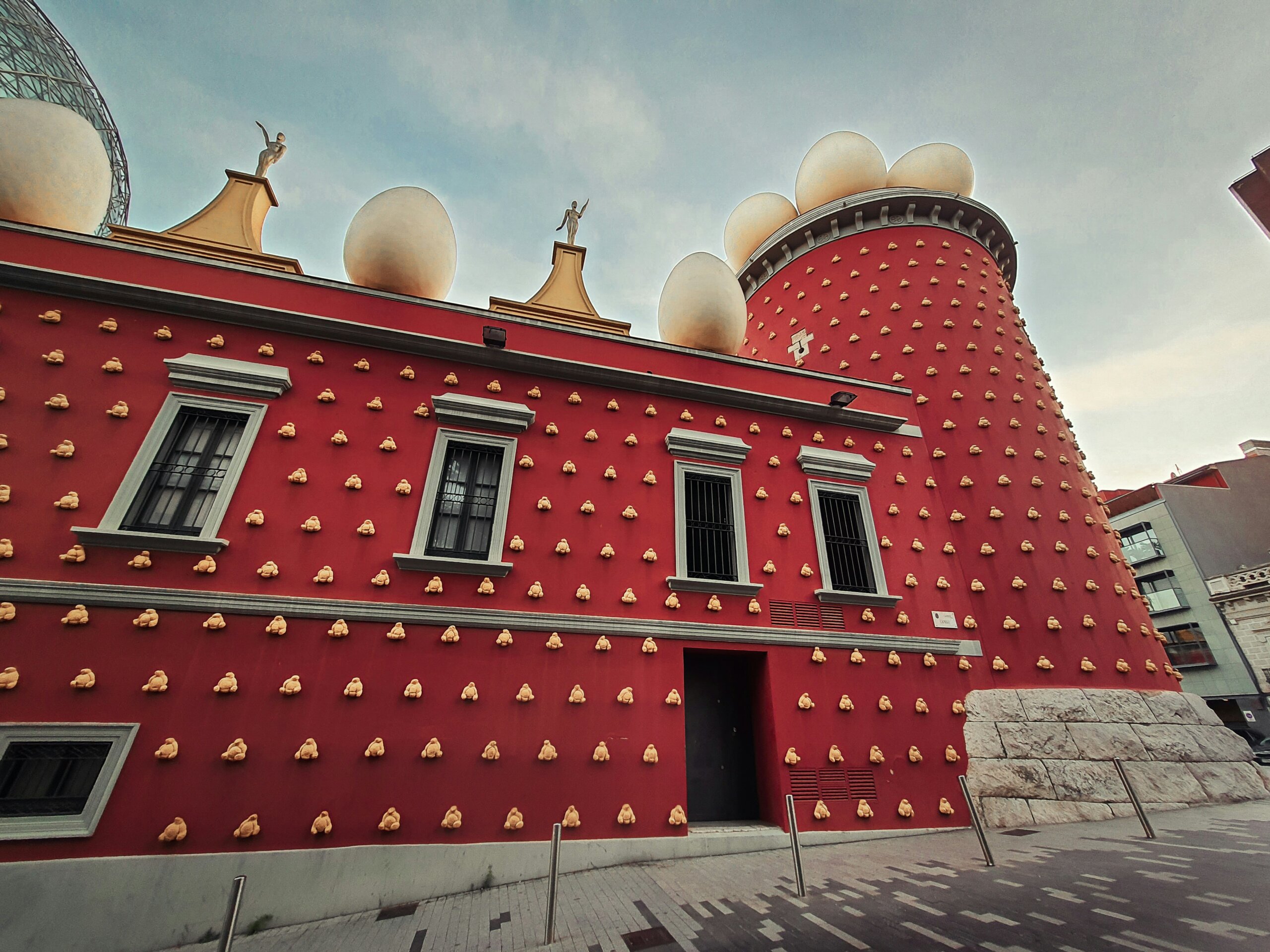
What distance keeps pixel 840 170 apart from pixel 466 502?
1507cm

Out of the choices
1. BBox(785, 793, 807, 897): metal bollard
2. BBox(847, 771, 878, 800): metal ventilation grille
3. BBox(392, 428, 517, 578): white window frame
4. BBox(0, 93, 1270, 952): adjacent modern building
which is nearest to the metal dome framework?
BBox(0, 93, 1270, 952): adjacent modern building

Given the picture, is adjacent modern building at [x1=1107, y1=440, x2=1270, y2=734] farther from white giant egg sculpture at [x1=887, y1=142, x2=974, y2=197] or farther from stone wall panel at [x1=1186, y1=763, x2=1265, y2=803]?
white giant egg sculpture at [x1=887, y1=142, x2=974, y2=197]

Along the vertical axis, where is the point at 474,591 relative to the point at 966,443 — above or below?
below

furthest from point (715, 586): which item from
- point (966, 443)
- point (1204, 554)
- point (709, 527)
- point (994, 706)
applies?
point (1204, 554)

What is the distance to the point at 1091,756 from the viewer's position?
26.4 ft

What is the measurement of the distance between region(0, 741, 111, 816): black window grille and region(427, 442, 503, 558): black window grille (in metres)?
4.11

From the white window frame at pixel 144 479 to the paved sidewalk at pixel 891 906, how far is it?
4418 mm

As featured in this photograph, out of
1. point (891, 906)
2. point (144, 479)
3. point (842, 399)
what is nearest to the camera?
point (891, 906)

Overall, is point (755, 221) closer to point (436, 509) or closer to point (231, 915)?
point (436, 509)

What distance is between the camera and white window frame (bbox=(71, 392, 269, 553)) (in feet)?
20.2

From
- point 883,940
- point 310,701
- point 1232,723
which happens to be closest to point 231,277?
point 310,701

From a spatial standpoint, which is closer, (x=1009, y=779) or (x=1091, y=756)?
(x=1009, y=779)

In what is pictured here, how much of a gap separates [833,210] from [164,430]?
52.2ft

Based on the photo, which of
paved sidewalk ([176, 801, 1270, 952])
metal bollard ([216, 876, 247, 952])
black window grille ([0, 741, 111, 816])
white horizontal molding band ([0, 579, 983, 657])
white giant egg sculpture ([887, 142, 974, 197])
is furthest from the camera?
white giant egg sculpture ([887, 142, 974, 197])
